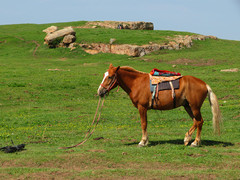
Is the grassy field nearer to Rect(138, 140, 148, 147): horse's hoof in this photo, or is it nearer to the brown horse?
Rect(138, 140, 148, 147): horse's hoof

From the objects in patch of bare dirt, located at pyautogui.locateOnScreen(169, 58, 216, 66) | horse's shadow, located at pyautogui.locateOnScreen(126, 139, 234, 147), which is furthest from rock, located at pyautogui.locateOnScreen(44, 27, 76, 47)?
horse's shadow, located at pyautogui.locateOnScreen(126, 139, 234, 147)

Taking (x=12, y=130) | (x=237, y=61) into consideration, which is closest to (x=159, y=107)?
(x=12, y=130)

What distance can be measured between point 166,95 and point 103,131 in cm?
468

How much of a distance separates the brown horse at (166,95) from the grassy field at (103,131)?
2.97 ft

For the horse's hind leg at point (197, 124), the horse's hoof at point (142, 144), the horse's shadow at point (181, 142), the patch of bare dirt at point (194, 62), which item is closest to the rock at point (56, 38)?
the patch of bare dirt at point (194, 62)

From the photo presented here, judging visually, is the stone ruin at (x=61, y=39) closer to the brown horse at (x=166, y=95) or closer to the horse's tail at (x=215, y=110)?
the brown horse at (x=166, y=95)

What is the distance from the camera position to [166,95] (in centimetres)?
1270

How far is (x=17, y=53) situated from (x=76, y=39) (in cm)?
952

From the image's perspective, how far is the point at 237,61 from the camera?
141 ft

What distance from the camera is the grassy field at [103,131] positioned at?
32.1ft

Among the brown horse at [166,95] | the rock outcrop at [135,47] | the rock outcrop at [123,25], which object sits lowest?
the rock outcrop at [135,47]

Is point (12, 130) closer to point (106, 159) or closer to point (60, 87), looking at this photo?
point (106, 159)

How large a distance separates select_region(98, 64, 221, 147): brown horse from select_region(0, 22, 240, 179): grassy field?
90cm

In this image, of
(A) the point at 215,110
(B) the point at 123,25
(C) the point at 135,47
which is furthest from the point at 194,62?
(B) the point at 123,25
